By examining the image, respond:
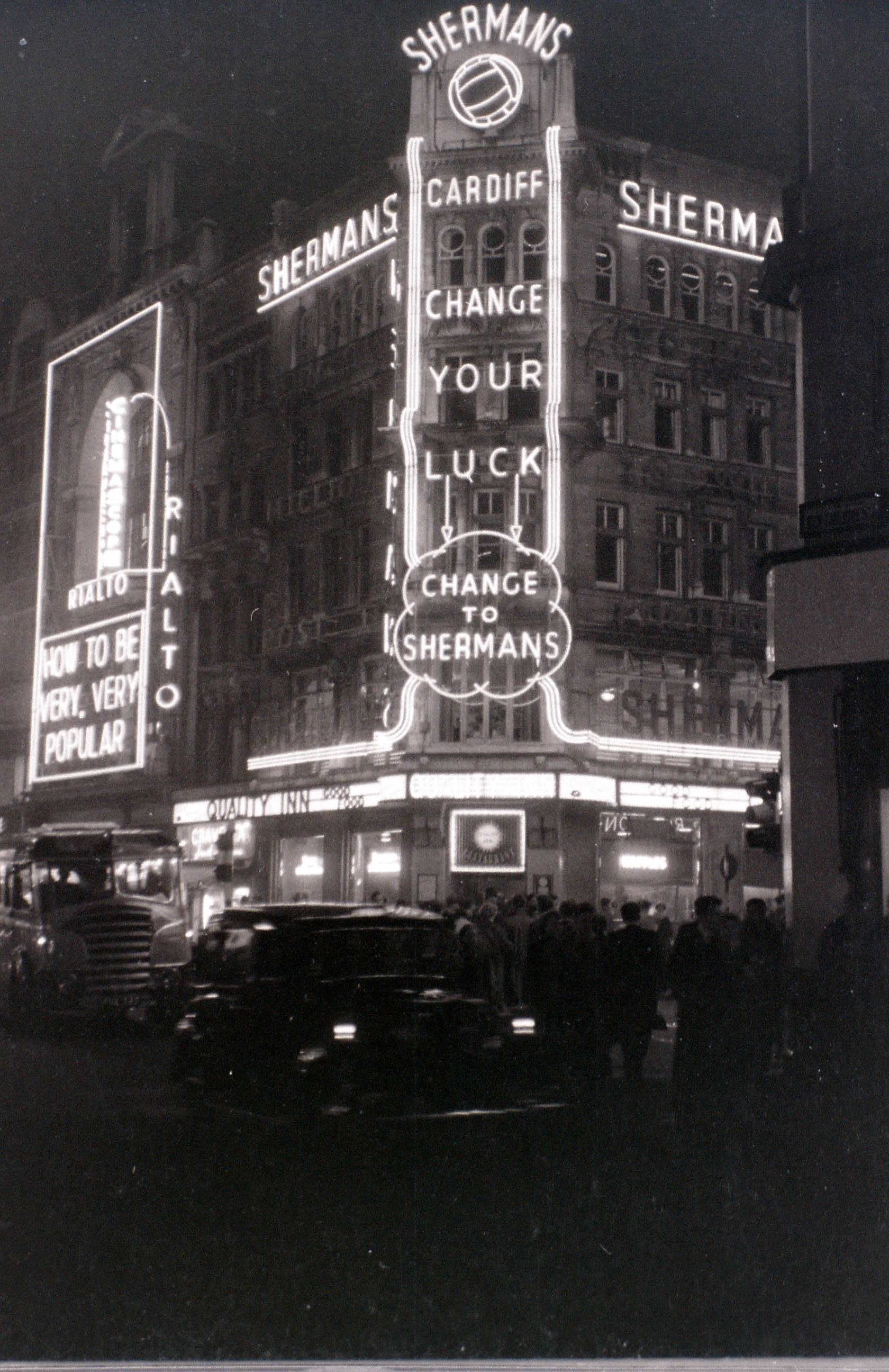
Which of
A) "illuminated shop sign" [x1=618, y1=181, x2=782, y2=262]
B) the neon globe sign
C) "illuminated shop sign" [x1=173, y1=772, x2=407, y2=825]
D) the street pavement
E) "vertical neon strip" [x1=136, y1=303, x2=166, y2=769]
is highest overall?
the neon globe sign

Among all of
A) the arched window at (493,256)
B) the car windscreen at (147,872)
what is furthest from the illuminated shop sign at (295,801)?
the arched window at (493,256)

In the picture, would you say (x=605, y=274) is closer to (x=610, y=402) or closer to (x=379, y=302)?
(x=610, y=402)

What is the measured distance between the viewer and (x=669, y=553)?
35.1 metres

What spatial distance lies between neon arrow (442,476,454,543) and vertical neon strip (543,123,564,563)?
2.08 m

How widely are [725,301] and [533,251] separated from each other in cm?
494

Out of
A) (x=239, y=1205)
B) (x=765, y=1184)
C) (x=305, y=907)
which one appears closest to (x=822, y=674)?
(x=305, y=907)

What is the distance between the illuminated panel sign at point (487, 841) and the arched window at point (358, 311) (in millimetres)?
12162

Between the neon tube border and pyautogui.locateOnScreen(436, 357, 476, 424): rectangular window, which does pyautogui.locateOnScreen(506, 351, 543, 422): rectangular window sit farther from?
the neon tube border

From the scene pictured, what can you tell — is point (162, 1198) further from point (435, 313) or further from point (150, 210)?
point (150, 210)

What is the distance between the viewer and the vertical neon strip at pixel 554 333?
32844 millimetres

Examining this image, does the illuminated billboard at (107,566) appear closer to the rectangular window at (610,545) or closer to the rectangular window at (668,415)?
the rectangular window at (610,545)

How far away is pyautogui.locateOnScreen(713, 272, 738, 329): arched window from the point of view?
3525cm

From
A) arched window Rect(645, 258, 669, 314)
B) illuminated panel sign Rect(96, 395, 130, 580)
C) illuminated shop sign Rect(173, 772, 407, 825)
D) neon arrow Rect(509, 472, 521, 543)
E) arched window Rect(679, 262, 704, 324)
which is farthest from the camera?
illuminated panel sign Rect(96, 395, 130, 580)

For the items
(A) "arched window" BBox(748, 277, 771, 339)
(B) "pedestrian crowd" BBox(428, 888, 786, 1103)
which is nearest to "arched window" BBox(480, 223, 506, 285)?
(A) "arched window" BBox(748, 277, 771, 339)
